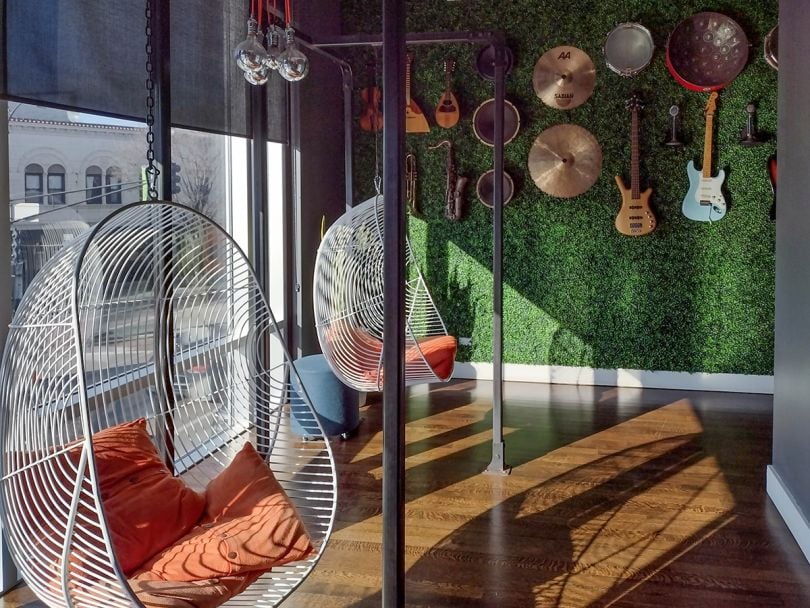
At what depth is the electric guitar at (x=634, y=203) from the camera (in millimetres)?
5926

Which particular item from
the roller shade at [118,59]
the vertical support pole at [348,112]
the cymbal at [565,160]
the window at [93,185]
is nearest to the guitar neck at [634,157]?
the cymbal at [565,160]

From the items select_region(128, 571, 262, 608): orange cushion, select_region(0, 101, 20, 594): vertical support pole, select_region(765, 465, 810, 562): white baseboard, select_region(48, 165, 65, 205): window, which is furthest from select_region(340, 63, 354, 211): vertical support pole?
select_region(128, 571, 262, 608): orange cushion

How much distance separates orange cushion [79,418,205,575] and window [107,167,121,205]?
1.21 m

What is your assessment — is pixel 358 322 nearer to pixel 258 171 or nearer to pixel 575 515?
pixel 258 171

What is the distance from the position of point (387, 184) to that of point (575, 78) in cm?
455

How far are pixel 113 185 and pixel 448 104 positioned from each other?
11.1 feet

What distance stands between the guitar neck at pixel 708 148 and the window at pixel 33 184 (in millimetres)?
4418

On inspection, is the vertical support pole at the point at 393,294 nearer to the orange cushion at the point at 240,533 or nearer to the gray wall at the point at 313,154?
the orange cushion at the point at 240,533

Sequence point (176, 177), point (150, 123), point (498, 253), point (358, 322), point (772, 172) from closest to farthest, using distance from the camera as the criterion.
Answer: point (150, 123)
point (176, 177)
point (498, 253)
point (358, 322)
point (772, 172)

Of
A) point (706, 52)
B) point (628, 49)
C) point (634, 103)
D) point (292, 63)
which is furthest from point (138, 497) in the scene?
point (706, 52)

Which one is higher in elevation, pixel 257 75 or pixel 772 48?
pixel 772 48

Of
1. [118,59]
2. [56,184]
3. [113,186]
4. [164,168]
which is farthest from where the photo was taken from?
[113,186]

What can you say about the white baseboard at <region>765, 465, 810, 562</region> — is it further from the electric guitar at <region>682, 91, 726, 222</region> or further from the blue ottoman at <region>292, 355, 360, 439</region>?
the electric guitar at <region>682, 91, 726, 222</region>

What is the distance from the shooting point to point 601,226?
611 centimetres
